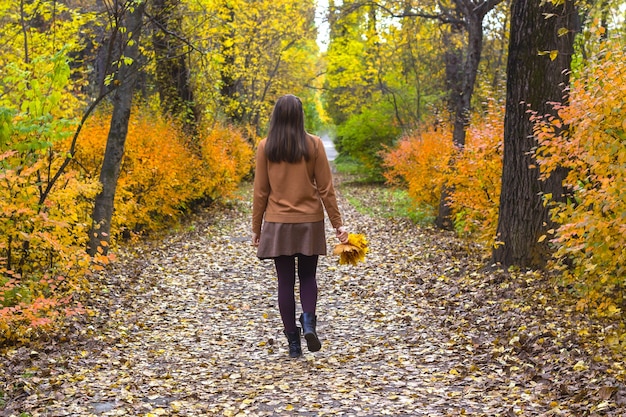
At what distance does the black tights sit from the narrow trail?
47 centimetres

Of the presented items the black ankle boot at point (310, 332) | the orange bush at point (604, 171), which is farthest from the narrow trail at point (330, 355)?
the orange bush at point (604, 171)

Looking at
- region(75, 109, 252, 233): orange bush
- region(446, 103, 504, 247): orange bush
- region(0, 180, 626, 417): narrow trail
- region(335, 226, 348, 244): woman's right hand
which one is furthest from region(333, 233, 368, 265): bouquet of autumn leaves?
region(75, 109, 252, 233): orange bush

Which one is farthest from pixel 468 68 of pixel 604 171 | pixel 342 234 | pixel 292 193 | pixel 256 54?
pixel 256 54

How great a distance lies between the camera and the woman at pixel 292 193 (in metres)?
5.46

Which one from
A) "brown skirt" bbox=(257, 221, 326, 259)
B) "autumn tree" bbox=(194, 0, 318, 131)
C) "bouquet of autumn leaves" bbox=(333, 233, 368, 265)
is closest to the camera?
"brown skirt" bbox=(257, 221, 326, 259)

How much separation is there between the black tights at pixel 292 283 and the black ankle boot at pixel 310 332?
5 cm

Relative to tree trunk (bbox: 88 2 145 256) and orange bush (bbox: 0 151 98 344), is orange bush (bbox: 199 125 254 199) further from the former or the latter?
orange bush (bbox: 0 151 98 344)

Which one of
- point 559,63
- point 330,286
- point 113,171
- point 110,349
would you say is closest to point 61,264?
point 110,349

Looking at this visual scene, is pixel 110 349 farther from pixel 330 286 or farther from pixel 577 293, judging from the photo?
pixel 577 293

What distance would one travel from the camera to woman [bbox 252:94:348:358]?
5.46 metres

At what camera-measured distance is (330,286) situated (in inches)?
360

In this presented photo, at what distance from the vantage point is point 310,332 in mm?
5621

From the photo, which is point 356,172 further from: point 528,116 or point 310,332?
point 310,332

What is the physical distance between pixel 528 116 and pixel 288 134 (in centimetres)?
362
